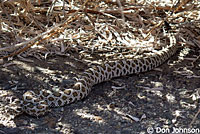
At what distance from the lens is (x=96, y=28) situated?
9.77 metres

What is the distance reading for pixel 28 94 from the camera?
6414mm

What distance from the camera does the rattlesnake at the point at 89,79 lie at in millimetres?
6199

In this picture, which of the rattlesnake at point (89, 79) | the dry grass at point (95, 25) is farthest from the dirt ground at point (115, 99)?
the dry grass at point (95, 25)

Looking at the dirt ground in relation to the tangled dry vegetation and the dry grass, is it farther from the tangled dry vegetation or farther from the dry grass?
the dry grass

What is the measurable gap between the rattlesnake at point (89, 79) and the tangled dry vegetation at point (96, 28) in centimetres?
62

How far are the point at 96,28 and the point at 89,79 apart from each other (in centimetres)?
287

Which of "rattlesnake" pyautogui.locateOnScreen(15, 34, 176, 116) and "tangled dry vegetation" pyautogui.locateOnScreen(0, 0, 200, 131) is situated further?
"tangled dry vegetation" pyautogui.locateOnScreen(0, 0, 200, 131)

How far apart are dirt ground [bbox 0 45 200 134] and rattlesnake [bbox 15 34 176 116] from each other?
13cm

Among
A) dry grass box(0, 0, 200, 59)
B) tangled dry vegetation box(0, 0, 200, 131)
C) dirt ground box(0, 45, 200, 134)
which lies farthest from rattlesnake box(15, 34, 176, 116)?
dry grass box(0, 0, 200, 59)

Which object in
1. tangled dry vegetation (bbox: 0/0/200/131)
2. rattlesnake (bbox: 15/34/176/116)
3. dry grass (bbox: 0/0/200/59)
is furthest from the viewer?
dry grass (bbox: 0/0/200/59)

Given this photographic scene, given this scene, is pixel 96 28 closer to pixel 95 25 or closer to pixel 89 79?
pixel 95 25

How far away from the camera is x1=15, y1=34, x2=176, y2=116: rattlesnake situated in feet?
20.3

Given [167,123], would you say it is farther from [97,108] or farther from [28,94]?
[28,94]

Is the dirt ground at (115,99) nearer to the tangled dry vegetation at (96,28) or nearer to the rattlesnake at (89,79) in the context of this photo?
the rattlesnake at (89,79)
